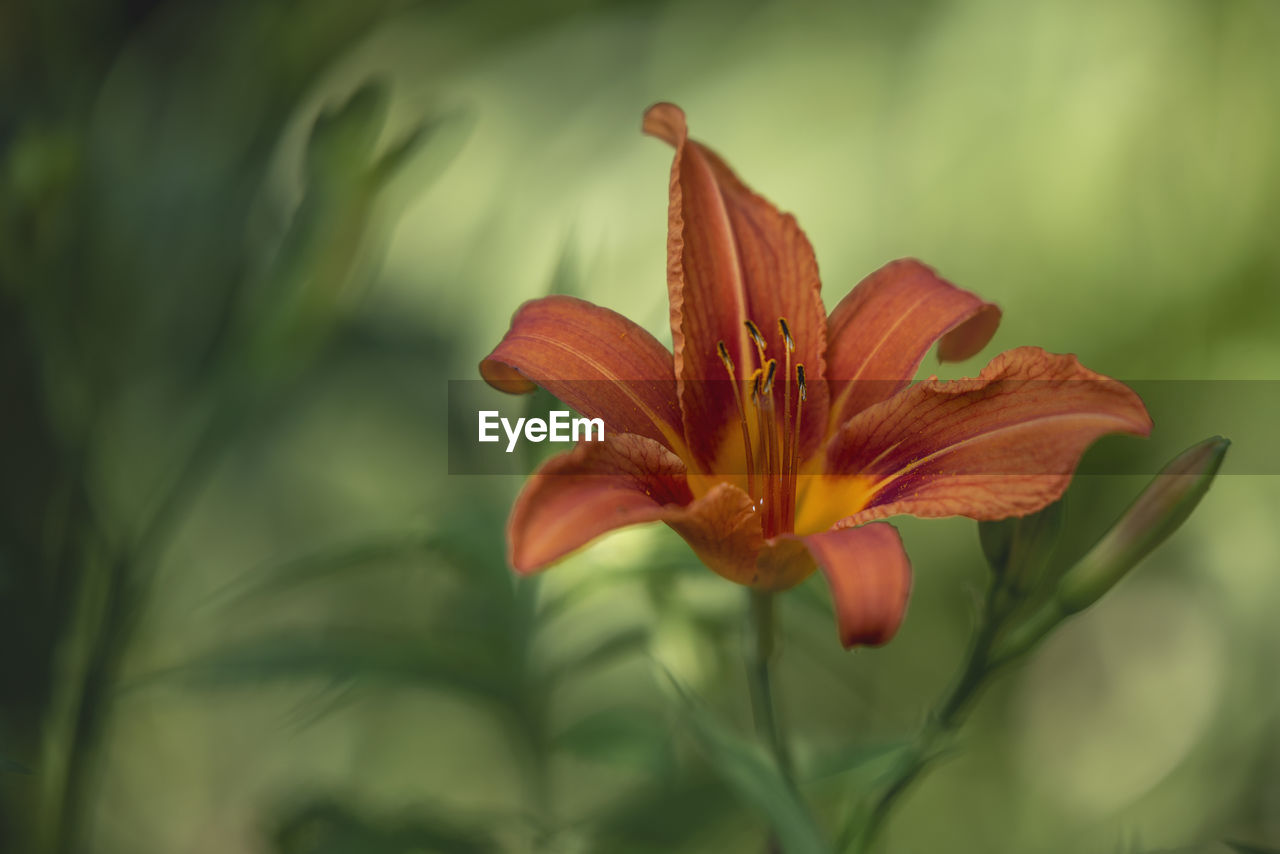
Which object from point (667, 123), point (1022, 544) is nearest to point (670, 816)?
point (1022, 544)

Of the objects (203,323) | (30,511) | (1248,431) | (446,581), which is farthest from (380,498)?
(1248,431)

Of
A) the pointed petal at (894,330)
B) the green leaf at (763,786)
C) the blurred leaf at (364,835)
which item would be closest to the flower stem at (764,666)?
the green leaf at (763,786)

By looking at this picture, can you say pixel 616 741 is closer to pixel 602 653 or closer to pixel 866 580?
pixel 602 653

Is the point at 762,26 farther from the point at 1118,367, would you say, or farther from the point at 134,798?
the point at 134,798

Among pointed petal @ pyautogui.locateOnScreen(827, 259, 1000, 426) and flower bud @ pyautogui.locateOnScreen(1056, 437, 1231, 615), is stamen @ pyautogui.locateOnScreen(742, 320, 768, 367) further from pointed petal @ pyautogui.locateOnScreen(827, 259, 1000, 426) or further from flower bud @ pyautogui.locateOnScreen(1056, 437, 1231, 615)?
A: flower bud @ pyautogui.locateOnScreen(1056, 437, 1231, 615)

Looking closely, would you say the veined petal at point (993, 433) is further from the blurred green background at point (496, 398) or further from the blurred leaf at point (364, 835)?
the blurred leaf at point (364, 835)

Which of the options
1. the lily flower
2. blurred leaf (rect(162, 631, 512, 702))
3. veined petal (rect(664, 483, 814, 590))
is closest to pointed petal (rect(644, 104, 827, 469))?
→ the lily flower
